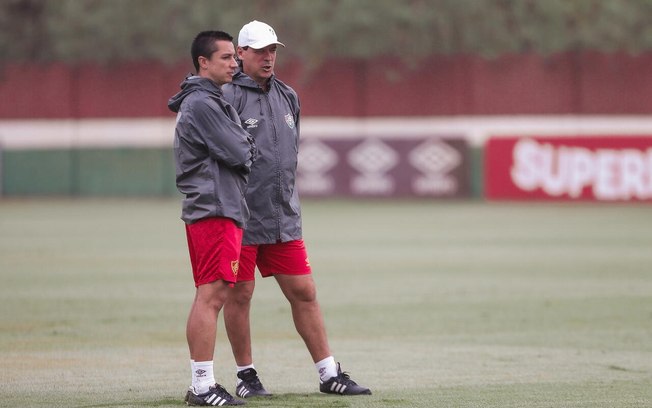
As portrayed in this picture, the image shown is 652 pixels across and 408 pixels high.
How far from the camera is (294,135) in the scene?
862cm

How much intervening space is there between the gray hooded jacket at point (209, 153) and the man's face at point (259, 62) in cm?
45

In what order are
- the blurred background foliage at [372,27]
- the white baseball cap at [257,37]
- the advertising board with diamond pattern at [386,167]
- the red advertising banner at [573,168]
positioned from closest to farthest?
1. the white baseball cap at [257,37]
2. the red advertising banner at [573,168]
3. the advertising board with diamond pattern at [386,167]
4. the blurred background foliage at [372,27]

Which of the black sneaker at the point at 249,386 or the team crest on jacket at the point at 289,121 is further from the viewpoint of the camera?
the team crest on jacket at the point at 289,121

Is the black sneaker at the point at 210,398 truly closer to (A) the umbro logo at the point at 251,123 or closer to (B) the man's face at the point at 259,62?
(A) the umbro logo at the point at 251,123

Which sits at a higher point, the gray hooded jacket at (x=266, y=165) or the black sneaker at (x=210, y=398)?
the gray hooded jacket at (x=266, y=165)

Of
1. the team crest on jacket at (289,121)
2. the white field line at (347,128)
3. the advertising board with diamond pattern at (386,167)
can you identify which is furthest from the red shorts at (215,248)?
the white field line at (347,128)

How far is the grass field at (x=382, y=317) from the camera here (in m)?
8.76

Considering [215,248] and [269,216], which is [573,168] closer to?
[269,216]

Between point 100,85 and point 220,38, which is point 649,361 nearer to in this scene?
point 220,38

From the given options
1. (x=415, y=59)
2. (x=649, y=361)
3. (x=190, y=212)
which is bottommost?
(x=649, y=361)

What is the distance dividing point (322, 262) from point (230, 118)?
10.8m

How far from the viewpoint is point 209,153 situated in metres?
7.92

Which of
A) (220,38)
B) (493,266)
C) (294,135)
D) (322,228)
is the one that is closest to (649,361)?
(294,135)

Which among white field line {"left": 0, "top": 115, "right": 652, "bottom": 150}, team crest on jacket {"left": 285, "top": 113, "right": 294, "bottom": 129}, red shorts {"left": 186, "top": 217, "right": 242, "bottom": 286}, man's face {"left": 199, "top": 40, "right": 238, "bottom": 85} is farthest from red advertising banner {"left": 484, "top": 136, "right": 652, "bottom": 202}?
red shorts {"left": 186, "top": 217, "right": 242, "bottom": 286}
